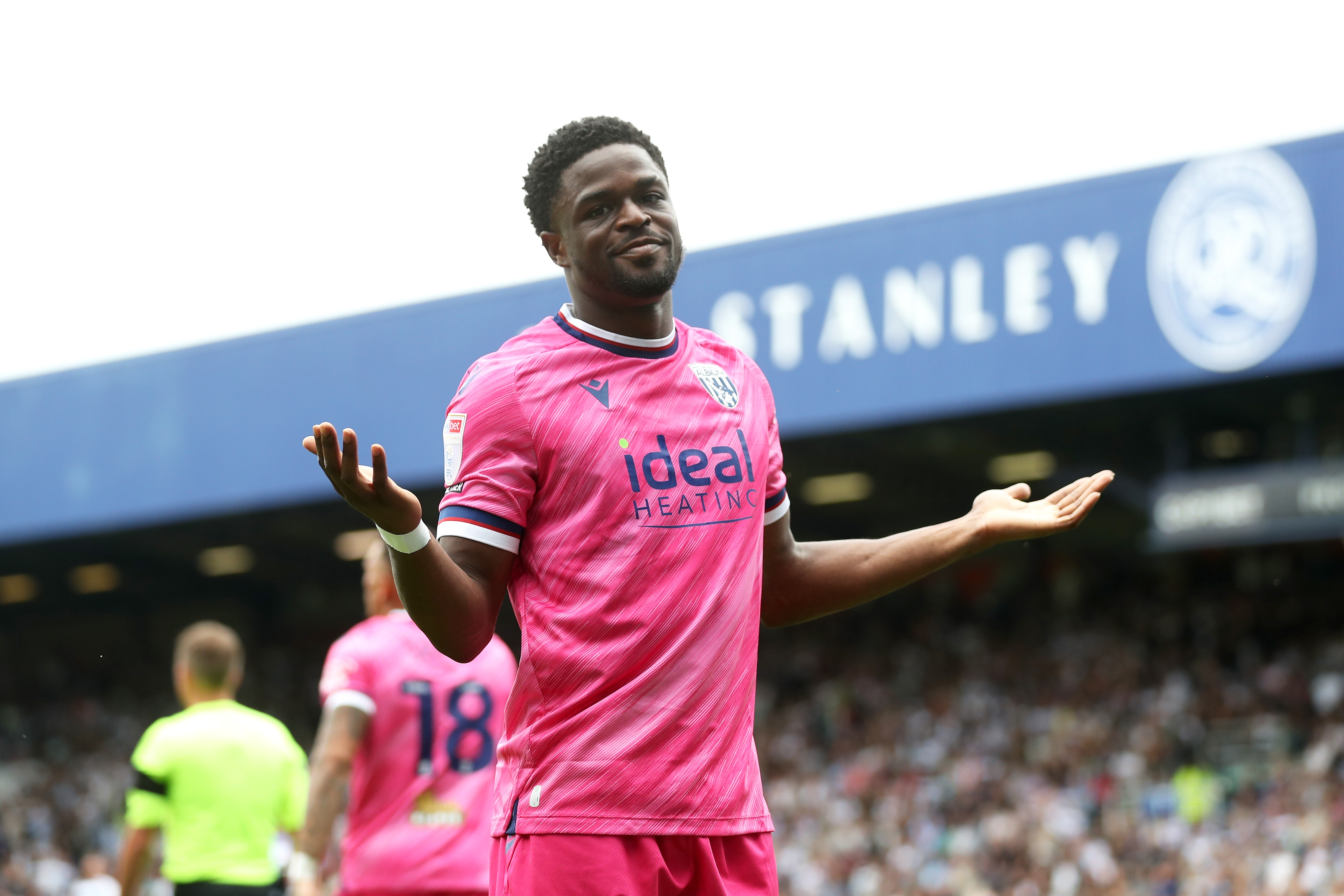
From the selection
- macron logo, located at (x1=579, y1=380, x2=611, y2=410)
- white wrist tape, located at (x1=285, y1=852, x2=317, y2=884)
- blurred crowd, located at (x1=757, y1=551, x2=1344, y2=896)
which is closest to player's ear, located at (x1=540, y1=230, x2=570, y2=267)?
macron logo, located at (x1=579, y1=380, x2=611, y2=410)

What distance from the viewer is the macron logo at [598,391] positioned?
2541 mm

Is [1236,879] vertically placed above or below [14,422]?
below

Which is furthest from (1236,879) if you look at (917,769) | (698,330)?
(698,330)

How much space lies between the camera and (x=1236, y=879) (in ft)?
37.1

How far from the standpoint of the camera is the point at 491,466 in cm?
247

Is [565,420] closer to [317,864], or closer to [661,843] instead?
[661,843]

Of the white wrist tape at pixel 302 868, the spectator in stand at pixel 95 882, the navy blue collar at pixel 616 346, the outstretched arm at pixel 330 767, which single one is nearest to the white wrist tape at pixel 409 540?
the navy blue collar at pixel 616 346

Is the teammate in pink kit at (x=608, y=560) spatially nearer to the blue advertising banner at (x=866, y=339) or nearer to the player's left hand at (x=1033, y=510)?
the player's left hand at (x=1033, y=510)

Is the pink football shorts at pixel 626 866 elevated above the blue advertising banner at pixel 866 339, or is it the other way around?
the blue advertising banner at pixel 866 339

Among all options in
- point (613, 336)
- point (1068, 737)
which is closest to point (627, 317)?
point (613, 336)

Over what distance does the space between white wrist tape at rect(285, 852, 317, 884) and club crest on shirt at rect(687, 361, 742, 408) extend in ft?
10.4

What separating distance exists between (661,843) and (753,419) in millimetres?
751

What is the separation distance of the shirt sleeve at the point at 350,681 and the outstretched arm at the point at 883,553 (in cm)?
235

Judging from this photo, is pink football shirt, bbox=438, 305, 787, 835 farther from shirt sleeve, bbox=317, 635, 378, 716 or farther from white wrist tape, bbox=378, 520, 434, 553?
shirt sleeve, bbox=317, 635, 378, 716
